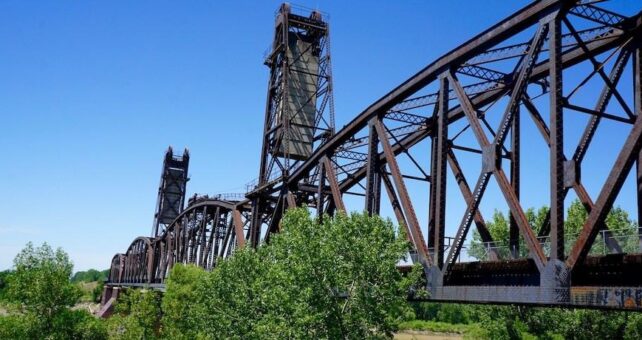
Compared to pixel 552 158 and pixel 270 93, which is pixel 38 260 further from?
pixel 552 158

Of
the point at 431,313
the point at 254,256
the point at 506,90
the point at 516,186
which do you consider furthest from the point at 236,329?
the point at 431,313

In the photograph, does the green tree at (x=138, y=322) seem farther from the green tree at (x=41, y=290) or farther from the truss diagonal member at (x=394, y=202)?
the truss diagonal member at (x=394, y=202)

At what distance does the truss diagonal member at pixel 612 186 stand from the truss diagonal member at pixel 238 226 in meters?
26.3

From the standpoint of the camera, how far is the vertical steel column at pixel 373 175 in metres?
19.9

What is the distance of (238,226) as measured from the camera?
124 ft

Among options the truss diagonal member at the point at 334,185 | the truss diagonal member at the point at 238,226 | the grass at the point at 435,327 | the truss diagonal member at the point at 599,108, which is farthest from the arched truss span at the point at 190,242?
the grass at the point at 435,327

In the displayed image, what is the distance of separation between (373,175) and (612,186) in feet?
32.6

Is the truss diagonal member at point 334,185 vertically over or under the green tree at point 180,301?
over

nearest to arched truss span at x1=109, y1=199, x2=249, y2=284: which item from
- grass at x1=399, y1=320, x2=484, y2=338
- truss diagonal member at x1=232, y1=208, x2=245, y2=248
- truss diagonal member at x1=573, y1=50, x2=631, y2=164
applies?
truss diagonal member at x1=232, y1=208, x2=245, y2=248

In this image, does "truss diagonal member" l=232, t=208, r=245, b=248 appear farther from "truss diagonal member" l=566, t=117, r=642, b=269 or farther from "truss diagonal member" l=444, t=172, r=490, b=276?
"truss diagonal member" l=566, t=117, r=642, b=269

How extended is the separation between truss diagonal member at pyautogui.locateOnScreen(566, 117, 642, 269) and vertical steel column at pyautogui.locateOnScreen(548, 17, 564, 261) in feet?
1.68

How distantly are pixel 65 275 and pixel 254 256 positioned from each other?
13.9 m

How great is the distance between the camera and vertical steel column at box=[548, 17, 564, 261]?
11539 mm

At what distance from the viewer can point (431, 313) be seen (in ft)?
357
